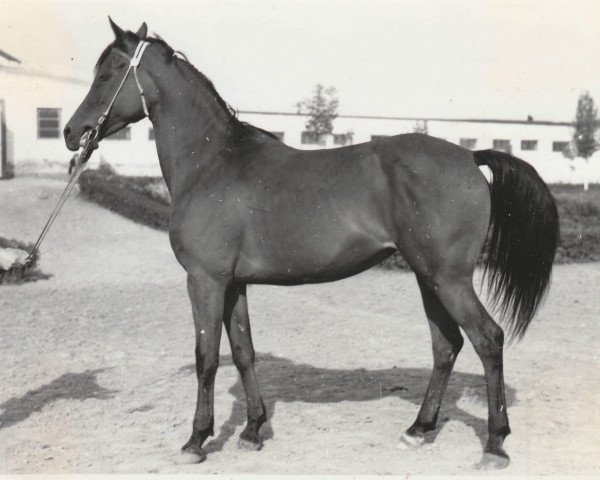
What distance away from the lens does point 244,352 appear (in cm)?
498

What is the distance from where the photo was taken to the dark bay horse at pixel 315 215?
4340mm

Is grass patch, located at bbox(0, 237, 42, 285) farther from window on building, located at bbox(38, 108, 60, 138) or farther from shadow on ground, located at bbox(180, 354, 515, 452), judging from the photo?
window on building, located at bbox(38, 108, 60, 138)

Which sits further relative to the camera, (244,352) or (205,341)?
(244,352)

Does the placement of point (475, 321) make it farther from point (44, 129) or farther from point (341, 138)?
point (341, 138)

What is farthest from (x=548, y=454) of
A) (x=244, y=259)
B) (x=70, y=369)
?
(x=70, y=369)

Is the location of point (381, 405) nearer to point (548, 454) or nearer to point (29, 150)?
point (548, 454)

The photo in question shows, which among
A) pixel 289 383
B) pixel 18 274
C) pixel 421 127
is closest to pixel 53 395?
pixel 289 383

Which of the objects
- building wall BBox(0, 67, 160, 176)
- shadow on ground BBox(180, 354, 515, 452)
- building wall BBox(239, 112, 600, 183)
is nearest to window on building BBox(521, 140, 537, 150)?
building wall BBox(239, 112, 600, 183)

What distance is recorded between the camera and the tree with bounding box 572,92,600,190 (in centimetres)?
3195

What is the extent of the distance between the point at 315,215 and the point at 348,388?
7.78ft

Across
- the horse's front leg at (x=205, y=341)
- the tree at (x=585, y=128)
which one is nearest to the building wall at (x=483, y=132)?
the tree at (x=585, y=128)

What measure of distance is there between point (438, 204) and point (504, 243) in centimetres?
63

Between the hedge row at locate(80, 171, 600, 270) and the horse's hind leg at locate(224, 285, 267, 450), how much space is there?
29.5 feet

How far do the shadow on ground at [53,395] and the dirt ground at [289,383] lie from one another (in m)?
0.02
